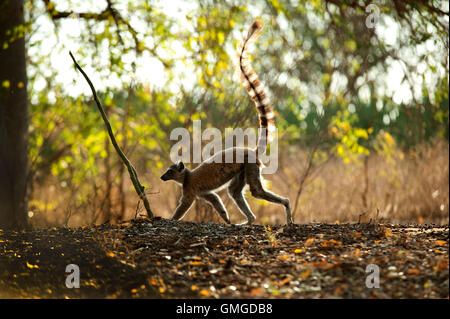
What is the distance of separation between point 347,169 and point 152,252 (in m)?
9.28

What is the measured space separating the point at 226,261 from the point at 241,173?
3.10 metres

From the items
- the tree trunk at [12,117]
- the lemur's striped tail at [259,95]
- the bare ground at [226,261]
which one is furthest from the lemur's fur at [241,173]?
the tree trunk at [12,117]

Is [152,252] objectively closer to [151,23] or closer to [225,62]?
[225,62]

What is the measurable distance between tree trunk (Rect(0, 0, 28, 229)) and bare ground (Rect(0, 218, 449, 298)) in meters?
3.67

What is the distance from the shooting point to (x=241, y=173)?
299 inches

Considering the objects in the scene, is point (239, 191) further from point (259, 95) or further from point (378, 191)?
point (378, 191)

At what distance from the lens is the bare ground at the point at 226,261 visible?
13.1ft

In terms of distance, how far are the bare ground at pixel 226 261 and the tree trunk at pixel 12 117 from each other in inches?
145

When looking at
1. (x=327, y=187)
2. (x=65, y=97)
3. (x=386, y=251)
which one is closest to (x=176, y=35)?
(x=65, y=97)

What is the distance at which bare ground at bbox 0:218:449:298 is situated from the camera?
157 inches

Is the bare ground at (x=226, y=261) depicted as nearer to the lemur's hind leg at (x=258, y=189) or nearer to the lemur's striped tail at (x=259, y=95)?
the lemur's hind leg at (x=258, y=189)

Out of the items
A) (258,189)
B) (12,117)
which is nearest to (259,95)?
(258,189)

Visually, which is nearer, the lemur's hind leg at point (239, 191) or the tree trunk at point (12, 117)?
the lemur's hind leg at point (239, 191)

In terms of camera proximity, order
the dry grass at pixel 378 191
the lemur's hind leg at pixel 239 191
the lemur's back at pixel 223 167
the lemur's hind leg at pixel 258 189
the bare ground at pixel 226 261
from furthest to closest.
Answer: the dry grass at pixel 378 191, the lemur's hind leg at pixel 239 191, the lemur's back at pixel 223 167, the lemur's hind leg at pixel 258 189, the bare ground at pixel 226 261
